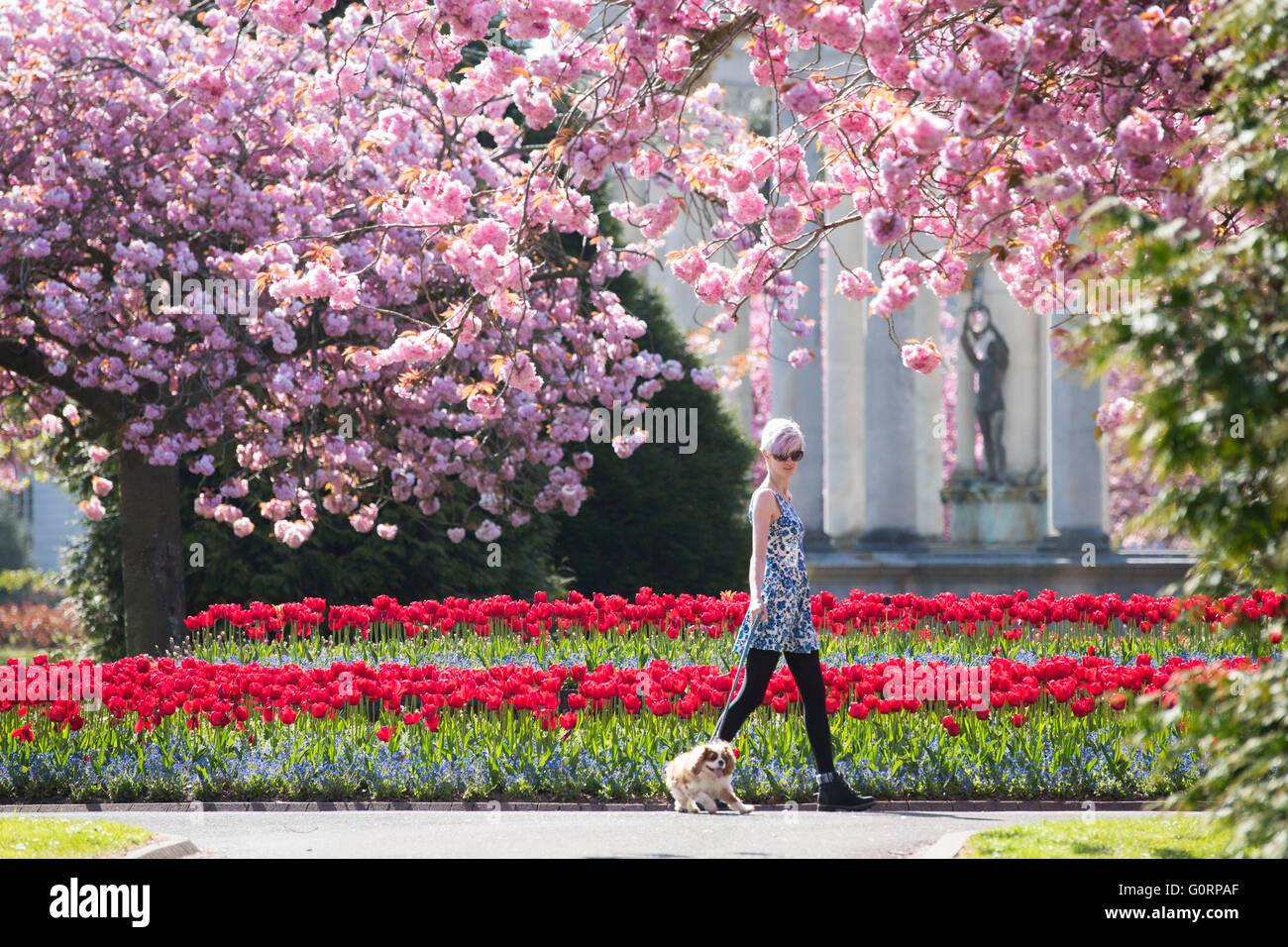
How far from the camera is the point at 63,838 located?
7.08 m

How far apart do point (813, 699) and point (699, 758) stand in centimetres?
72

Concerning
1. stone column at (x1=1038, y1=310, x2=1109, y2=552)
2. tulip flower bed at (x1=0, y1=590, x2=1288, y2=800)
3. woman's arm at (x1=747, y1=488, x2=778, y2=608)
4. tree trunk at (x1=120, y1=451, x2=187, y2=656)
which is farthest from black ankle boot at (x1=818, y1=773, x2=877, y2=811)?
stone column at (x1=1038, y1=310, x2=1109, y2=552)

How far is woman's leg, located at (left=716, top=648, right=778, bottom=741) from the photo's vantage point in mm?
8094

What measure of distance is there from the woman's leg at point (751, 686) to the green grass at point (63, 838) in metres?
3.04

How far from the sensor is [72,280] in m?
12.8

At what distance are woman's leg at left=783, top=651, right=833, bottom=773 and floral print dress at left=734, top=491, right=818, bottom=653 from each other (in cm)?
7

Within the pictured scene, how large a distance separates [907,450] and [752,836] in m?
18.9

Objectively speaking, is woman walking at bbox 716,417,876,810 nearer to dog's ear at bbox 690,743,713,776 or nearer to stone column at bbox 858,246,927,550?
dog's ear at bbox 690,743,713,776

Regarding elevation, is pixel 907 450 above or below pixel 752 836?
above

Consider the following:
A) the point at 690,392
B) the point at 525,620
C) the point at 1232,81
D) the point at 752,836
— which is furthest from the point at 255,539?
the point at 1232,81

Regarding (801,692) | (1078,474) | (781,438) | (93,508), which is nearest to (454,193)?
(781,438)

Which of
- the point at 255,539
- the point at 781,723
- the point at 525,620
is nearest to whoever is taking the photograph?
the point at 781,723

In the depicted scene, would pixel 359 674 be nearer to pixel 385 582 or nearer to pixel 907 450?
pixel 385 582

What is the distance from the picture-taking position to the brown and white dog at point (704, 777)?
788 centimetres
